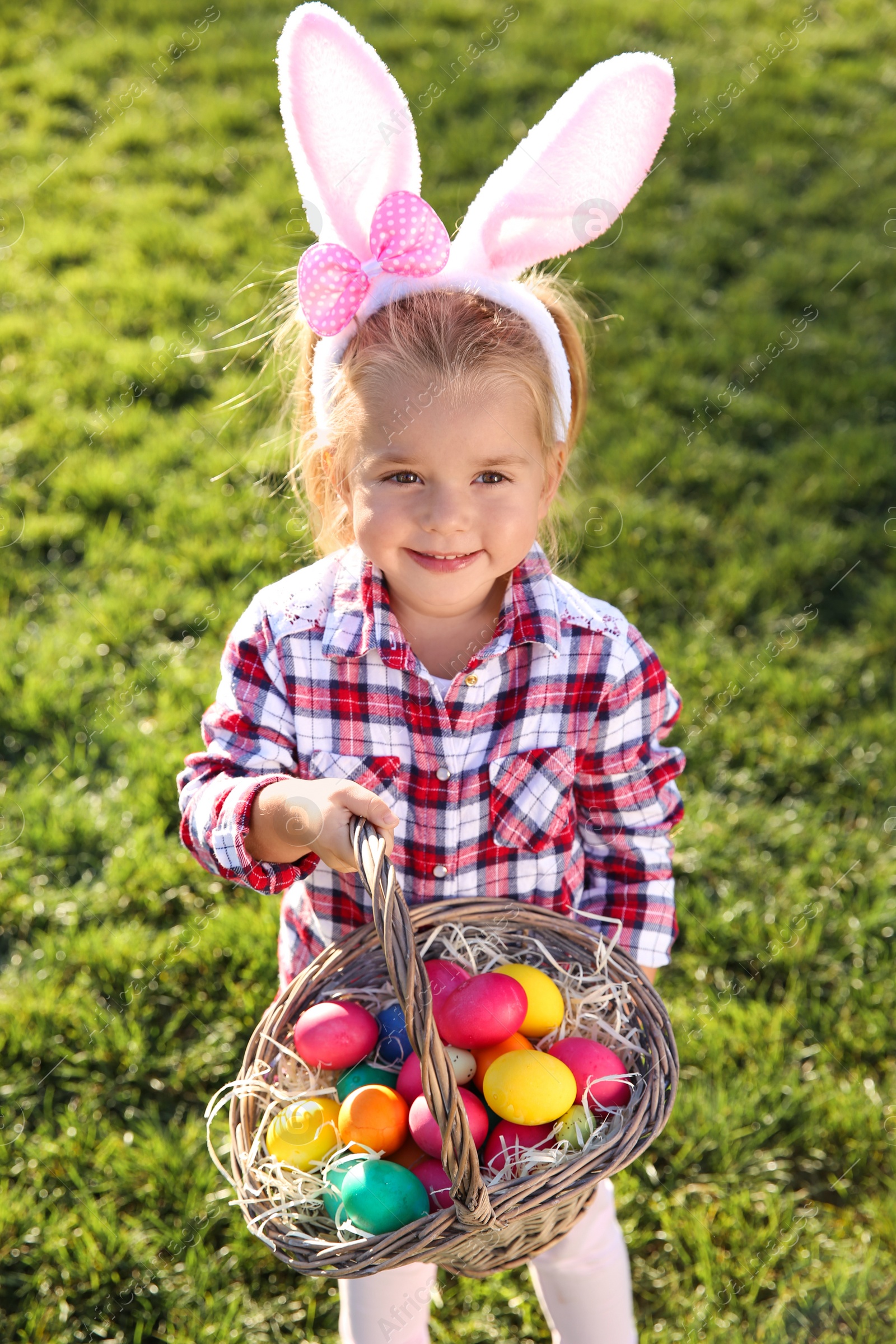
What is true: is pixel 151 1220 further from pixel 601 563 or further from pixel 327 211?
pixel 601 563

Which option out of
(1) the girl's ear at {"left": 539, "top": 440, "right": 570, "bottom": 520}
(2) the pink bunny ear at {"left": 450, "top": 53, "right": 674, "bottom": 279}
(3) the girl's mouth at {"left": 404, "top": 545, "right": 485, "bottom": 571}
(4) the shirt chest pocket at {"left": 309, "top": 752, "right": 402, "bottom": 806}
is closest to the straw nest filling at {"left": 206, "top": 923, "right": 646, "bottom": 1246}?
(4) the shirt chest pocket at {"left": 309, "top": 752, "right": 402, "bottom": 806}

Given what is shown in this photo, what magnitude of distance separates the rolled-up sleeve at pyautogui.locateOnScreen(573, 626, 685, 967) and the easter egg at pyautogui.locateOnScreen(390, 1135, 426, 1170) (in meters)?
0.44

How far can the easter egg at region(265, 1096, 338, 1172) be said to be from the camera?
1583 mm

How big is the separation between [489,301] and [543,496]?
0.30 metres

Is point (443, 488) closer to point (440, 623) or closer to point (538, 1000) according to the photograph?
point (440, 623)

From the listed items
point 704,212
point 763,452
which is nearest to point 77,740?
point 763,452

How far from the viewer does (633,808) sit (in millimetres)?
1858

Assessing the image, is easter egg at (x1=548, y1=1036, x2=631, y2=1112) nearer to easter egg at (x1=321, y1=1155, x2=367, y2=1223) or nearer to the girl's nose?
easter egg at (x1=321, y1=1155, x2=367, y2=1223)

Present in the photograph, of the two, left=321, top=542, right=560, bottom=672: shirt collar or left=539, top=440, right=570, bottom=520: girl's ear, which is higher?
left=539, top=440, right=570, bottom=520: girl's ear

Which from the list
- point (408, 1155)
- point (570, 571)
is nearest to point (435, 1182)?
point (408, 1155)

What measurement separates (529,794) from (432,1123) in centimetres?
50

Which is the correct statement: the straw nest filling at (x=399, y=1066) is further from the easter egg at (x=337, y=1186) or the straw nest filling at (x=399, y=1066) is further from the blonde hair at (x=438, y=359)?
the blonde hair at (x=438, y=359)

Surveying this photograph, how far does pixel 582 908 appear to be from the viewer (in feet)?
6.43

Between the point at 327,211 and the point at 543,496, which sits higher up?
the point at 327,211
